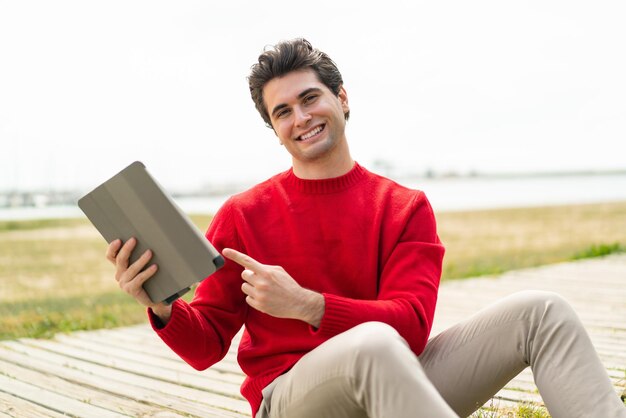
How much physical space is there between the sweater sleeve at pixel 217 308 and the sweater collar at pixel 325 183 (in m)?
0.23

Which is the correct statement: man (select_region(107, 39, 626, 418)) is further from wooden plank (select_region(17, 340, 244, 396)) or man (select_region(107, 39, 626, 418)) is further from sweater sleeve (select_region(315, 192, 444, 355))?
wooden plank (select_region(17, 340, 244, 396))

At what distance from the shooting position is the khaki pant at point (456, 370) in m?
1.63

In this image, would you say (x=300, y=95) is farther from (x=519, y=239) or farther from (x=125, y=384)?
(x=519, y=239)

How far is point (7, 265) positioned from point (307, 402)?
9560mm

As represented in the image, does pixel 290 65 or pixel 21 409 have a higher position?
pixel 290 65

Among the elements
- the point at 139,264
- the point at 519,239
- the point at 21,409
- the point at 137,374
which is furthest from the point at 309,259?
the point at 519,239

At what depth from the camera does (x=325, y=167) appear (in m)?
2.21

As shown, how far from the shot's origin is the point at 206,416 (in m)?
2.91

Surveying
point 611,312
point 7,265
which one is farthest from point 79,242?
point 611,312

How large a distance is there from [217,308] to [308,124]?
64 cm

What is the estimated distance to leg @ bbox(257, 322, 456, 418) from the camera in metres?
1.60

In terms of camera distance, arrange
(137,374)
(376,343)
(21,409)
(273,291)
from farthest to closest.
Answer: (137,374) < (21,409) < (273,291) < (376,343)

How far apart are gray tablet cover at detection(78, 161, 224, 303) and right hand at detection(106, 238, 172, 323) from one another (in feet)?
0.06

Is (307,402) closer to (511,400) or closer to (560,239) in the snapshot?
(511,400)
